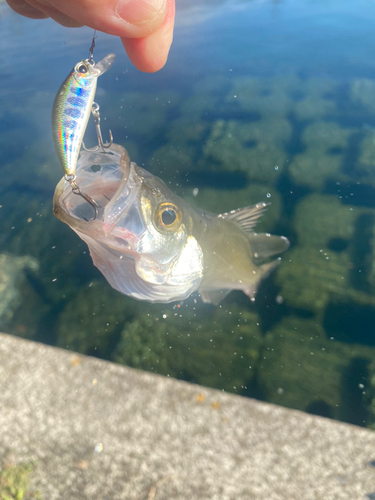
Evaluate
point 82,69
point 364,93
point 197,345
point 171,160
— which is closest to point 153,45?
point 82,69

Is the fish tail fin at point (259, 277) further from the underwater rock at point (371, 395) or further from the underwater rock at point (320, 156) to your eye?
the underwater rock at point (320, 156)

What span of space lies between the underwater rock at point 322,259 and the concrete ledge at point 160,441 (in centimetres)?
105

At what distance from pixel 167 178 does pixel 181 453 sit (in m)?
2.86

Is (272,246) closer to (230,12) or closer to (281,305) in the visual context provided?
(281,305)

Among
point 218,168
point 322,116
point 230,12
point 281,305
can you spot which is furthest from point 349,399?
point 230,12

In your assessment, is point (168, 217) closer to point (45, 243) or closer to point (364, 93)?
point (45, 243)

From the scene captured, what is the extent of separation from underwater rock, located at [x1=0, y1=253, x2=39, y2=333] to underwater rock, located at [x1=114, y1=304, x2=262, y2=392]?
41.8 inches

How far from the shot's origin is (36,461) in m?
1.86

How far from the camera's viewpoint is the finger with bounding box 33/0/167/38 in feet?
4.06

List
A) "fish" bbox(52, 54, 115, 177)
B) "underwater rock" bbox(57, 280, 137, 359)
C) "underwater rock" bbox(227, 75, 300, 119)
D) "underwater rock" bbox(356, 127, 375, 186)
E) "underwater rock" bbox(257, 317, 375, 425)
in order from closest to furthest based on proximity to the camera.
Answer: "fish" bbox(52, 54, 115, 177)
"underwater rock" bbox(257, 317, 375, 425)
"underwater rock" bbox(57, 280, 137, 359)
"underwater rock" bbox(356, 127, 375, 186)
"underwater rock" bbox(227, 75, 300, 119)

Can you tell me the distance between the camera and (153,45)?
1.71 meters

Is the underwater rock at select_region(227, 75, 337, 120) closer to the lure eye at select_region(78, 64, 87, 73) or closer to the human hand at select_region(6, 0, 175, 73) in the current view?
the human hand at select_region(6, 0, 175, 73)

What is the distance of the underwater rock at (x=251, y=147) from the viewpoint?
3.83 metres

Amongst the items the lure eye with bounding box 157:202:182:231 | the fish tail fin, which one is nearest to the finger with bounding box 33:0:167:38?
the lure eye with bounding box 157:202:182:231
